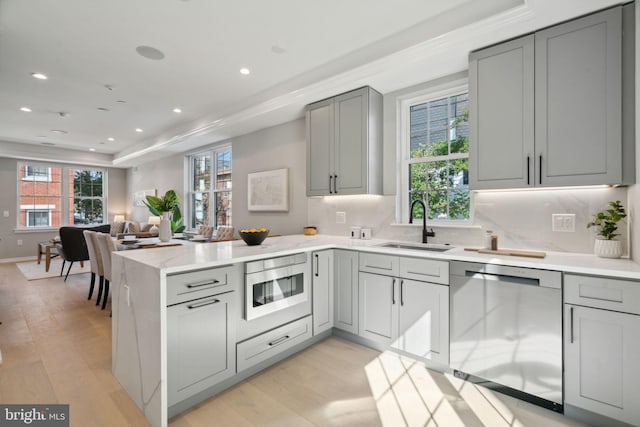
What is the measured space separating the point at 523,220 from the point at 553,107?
2.84 feet

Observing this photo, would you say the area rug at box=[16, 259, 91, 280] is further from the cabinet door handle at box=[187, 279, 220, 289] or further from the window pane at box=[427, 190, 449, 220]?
the window pane at box=[427, 190, 449, 220]

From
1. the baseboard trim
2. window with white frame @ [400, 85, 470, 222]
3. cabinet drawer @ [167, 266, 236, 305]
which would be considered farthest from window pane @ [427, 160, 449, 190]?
the baseboard trim

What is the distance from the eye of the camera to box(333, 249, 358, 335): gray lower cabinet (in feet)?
8.97

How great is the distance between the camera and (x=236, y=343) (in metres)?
2.08


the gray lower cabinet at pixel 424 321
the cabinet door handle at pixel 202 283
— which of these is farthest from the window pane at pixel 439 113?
the cabinet door handle at pixel 202 283

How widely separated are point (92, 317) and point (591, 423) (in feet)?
14.6

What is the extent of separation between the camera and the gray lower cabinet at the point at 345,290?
2.73m

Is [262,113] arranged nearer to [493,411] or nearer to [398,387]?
[398,387]

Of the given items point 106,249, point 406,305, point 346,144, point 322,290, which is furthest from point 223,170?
point 406,305

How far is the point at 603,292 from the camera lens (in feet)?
5.41

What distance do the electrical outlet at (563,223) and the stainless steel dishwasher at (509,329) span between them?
0.68 m

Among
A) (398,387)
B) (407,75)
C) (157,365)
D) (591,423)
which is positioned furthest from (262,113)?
(591,423)

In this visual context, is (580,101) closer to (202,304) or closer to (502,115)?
(502,115)

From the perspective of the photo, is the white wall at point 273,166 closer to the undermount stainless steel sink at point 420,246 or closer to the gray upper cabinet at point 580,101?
the undermount stainless steel sink at point 420,246
